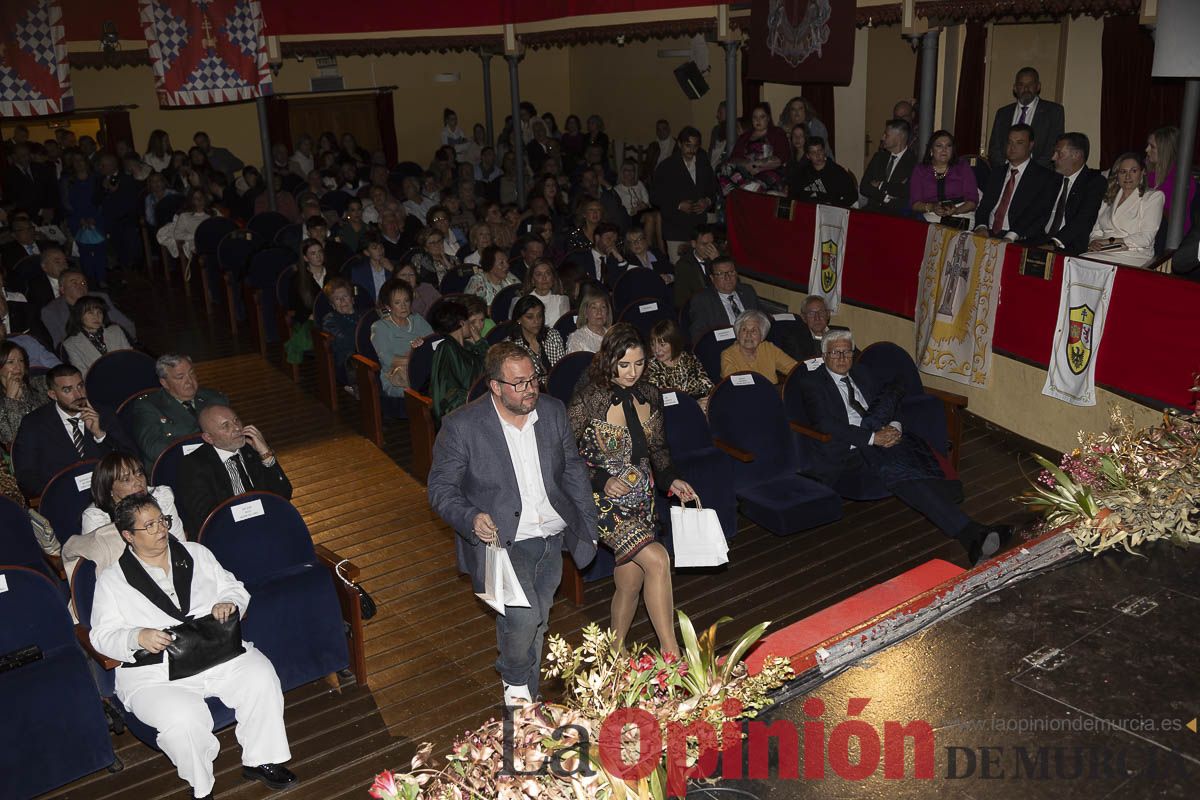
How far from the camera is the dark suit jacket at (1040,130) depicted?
8.83 meters

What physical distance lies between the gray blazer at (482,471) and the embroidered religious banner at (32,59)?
27.4 feet

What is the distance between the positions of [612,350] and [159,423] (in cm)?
273

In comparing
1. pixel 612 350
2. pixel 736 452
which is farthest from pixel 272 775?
pixel 736 452

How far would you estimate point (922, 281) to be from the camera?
25.7ft

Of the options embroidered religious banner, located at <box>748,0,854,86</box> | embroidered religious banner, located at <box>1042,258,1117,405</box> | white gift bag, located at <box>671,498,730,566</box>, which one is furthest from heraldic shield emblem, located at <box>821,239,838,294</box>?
white gift bag, located at <box>671,498,730,566</box>

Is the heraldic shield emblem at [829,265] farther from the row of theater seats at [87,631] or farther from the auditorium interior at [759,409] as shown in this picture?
the row of theater seats at [87,631]

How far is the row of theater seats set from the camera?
12.8 ft

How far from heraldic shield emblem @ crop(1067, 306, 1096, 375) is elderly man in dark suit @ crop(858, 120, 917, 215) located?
2216 millimetres

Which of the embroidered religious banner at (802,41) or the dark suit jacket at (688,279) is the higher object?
the embroidered religious banner at (802,41)

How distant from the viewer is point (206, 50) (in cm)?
948

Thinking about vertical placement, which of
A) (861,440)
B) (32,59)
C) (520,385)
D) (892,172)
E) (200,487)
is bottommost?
(861,440)

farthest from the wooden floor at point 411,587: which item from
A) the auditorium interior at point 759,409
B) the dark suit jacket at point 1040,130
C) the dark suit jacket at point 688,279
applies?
the dark suit jacket at point 1040,130

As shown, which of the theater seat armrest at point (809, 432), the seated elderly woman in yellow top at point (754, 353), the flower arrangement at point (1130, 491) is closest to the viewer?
the flower arrangement at point (1130, 491)

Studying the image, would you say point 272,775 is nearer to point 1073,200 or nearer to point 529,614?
point 529,614
